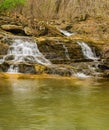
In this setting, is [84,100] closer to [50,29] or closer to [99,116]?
[99,116]

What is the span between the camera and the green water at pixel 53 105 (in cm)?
1252

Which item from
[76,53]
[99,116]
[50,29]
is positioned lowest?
[99,116]

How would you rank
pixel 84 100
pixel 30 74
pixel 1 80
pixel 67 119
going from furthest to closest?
pixel 30 74 → pixel 1 80 → pixel 84 100 → pixel 67 119

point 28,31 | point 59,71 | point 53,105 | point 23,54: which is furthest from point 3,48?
point 53,105

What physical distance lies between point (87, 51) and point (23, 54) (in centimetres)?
607

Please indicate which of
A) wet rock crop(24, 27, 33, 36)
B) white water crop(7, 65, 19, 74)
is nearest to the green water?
white water crop(7, 65, 19, 74)

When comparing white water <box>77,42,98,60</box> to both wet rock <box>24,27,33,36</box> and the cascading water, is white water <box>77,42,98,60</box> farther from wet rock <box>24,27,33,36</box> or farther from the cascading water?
wet rock <box>24,27,33,36</box>

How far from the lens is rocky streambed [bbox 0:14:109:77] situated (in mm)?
26775

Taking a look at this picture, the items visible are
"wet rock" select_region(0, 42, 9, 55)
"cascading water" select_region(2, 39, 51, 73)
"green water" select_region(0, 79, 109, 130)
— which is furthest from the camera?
"wet rock" select_region(0, 42, 9, 55)

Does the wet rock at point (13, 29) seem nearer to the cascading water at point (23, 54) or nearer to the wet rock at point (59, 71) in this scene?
the cascading water at point (23, 54)

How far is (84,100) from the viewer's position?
55.5ft

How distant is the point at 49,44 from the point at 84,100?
Result: 15.5 meters

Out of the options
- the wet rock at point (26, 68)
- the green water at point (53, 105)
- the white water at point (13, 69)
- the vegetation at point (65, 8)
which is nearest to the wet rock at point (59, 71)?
the wet rock at point (26, 68)

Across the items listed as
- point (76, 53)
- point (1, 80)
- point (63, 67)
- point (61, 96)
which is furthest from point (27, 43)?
point (61, 96)
